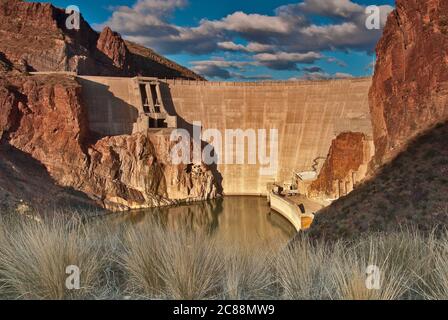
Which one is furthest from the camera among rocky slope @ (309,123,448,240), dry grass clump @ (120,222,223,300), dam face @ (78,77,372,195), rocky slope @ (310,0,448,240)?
dam face @ (78,77,372,195)

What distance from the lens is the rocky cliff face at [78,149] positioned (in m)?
35.0

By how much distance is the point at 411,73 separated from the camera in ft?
60.7

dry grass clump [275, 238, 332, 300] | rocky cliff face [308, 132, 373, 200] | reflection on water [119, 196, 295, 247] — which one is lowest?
dry grass clump [275, 238, 332, 300]

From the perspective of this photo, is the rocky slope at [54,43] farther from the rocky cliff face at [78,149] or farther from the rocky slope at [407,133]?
the rocky slope at [407,133]

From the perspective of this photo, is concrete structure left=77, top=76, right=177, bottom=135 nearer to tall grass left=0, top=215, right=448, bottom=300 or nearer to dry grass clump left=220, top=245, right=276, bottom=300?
tall grass left=0, top=215, right=448, bottom=300

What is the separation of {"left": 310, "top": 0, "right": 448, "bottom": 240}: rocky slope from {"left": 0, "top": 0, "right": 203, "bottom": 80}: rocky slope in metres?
44.2

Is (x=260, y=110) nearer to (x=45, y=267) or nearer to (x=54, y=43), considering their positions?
(x=54, y=43)

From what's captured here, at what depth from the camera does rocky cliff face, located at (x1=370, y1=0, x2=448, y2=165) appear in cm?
1614

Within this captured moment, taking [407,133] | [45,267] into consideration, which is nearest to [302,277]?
[45,267]

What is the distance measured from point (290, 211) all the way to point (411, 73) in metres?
15.4

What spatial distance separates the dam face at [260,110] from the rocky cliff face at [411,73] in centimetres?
1985

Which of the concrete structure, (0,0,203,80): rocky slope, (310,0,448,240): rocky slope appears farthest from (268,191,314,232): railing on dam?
(0,0,203,80): rocky slope
